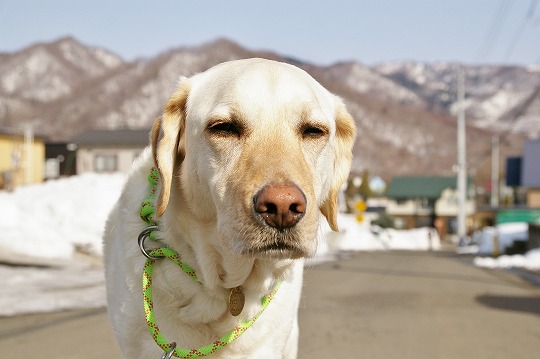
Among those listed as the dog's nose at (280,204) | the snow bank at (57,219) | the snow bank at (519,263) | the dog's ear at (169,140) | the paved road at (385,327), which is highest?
the dog's ear at (169,140)

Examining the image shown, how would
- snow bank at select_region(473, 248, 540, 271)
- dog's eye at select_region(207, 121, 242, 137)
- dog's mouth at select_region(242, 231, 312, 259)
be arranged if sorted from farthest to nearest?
snow bank at select_region(473, 248, 540, 271) < dog's eye at select_region(207, 121, 242, 137) < dog's mouth at select_region(242, 231, 312, 259)

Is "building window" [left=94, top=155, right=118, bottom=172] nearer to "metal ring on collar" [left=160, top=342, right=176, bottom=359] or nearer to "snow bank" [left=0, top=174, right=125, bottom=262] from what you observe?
"snow bank" [left=0, top=174, right=125, bottom=262]

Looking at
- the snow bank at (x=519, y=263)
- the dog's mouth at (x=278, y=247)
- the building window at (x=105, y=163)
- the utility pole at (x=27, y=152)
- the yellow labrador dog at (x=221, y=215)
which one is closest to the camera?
the dog's mouth at (x=278, y=247)

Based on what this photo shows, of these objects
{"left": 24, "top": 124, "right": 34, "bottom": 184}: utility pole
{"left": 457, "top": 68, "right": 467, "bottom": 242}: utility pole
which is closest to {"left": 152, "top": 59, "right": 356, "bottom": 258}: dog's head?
{"left": 457, "top": 68, "right": 467, "bottom": 242}: utility pole

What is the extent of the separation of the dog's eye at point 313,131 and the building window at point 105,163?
49.7 metres

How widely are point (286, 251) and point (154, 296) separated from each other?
0.79 m

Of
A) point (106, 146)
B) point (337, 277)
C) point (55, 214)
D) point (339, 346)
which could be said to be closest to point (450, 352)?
point (339, 346)

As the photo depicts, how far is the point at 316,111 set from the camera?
2834 millimetres

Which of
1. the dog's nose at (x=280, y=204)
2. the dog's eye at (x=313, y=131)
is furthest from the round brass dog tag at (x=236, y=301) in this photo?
the dog's eye at (x=313, y=131)

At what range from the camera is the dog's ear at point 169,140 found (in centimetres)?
283

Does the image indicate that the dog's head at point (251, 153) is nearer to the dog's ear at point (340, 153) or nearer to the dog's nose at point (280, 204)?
the dog's nose at point (280, 204)

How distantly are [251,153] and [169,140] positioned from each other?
18.7 inches

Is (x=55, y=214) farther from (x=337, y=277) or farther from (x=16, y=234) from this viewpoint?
(x=337, y=277)

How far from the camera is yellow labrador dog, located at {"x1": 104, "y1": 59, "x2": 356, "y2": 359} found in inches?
104
